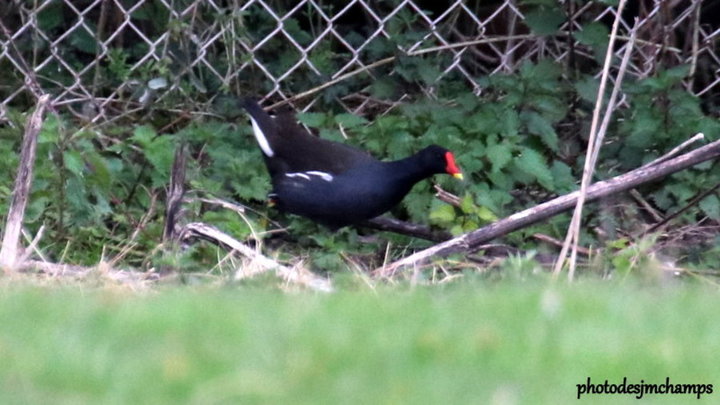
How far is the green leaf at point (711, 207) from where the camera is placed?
244 inches

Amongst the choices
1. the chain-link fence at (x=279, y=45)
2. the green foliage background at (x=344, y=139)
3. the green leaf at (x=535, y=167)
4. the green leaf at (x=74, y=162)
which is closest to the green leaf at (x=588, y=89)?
the green foliage background at (x=344, y=139)

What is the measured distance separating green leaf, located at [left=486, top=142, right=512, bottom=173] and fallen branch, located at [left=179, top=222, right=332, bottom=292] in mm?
1758

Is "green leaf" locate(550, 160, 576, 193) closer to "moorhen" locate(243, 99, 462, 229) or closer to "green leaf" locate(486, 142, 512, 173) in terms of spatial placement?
"green leaf" locate(486, 142, 512, 173)

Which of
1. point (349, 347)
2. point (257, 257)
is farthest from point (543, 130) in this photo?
point (349, 347)

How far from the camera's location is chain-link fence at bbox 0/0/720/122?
707 cm

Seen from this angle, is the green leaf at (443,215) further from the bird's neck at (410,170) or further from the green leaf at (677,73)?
the green leaf at (677,73)

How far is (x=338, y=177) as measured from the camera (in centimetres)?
623

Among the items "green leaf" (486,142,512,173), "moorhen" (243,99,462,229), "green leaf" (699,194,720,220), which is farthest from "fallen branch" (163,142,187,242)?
"green leaf" (699,194,720,220)

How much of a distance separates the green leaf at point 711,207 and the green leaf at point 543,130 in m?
0.78

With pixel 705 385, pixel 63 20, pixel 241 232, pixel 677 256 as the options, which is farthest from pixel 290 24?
pixel 705 385

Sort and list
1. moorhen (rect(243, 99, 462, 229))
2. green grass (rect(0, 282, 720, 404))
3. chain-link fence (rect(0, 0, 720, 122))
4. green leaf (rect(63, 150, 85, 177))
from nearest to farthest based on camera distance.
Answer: green grass (rect(0, 282, 720, 404)) → green leaf (rect(63, 150, 85, 177)) → moorhen (rect(243, 99, 462, 229)) → chain-link fence (rect(0, 0, 720, 122))

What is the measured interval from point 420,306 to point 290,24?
435 cm

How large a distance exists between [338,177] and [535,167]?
0.89 metres

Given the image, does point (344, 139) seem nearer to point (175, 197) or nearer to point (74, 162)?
point (74, 162)
